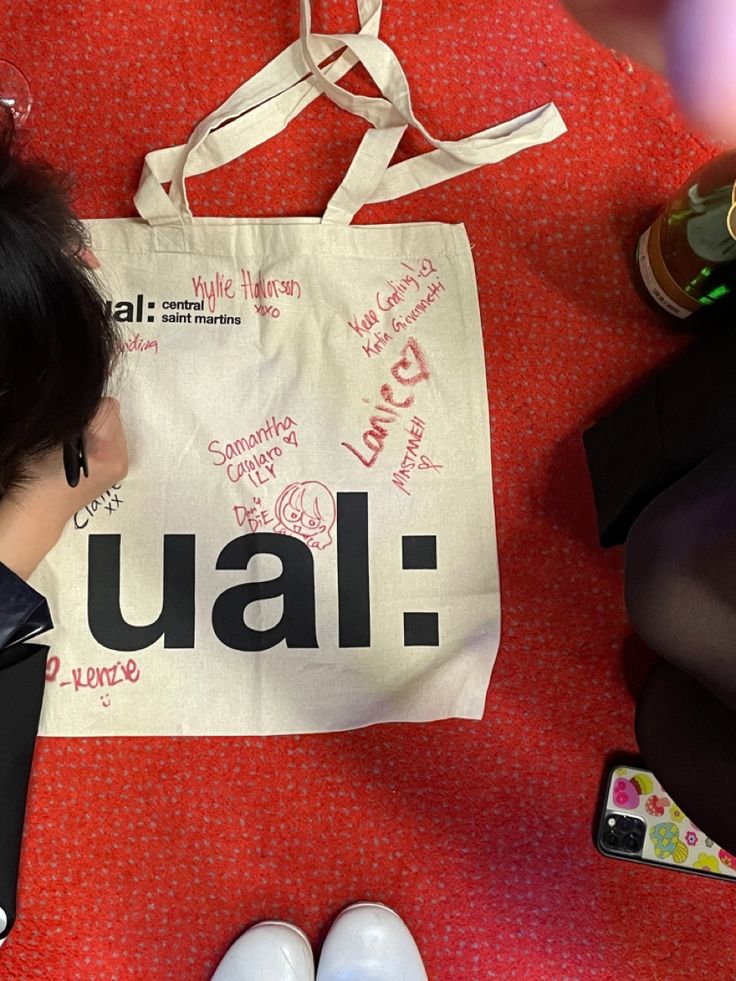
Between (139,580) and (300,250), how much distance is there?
0.29 meters

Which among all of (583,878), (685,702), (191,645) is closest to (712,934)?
(583,878)

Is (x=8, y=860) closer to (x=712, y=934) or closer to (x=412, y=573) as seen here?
(x=412, y=573)

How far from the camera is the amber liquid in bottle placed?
53 cm

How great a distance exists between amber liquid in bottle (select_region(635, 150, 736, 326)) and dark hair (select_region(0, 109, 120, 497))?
Result: 41cm

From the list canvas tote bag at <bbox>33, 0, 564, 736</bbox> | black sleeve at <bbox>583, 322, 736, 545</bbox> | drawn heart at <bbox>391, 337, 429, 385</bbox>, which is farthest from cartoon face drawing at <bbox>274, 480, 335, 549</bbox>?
black sleeve at <bbox>583, 322, 736, 545</bbox>

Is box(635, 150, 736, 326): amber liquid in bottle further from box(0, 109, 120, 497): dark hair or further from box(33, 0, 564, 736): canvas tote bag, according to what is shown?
box(0, 109, 120, 497): dark hair

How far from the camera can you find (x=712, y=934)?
59 centimetres

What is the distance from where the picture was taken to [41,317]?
1.20ft

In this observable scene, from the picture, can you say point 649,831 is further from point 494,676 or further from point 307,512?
point 307,512

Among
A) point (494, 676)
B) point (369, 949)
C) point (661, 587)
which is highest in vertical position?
point (661, 587)

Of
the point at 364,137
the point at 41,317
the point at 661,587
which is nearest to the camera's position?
the point at 41,317

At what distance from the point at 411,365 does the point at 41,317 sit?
0.30 m

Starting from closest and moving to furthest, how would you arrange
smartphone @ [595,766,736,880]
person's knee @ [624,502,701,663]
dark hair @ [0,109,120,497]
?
dark hair @ [0,109,120,497], person's knee @ [624,502,701,663], smartphone @ [595,766,736,880]

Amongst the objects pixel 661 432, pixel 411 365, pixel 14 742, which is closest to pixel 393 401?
pixel 411 365
